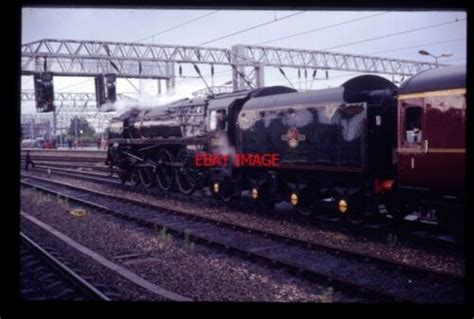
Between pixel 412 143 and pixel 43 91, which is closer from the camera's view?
pixel 412 143

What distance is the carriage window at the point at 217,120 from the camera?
1491 centimetres

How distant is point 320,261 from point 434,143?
3.10 m

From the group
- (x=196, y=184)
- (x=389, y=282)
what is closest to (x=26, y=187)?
(x=196, y=184)

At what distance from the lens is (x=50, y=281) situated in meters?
7.81

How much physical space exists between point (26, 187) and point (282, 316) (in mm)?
17685

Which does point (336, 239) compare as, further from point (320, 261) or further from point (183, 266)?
point (183, 266)

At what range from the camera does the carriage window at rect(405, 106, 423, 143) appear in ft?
30.7

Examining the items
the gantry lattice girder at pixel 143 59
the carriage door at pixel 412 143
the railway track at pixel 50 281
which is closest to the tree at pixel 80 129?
the gantry lattice girder at pixel 143 59

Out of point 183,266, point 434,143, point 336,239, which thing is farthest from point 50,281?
point 434,143

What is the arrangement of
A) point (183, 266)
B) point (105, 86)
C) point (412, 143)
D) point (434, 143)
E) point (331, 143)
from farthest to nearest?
point (105, 86)
point (331, 143)
point (412, 143)
point (434, 143)
point (183, 266)

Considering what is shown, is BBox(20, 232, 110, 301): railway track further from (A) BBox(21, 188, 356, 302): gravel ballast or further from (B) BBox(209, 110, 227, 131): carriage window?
(B) BBox(209, 110, 227, 131): carriage window

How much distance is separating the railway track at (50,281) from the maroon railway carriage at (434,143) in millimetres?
6194

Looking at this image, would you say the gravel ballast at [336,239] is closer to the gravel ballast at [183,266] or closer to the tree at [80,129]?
the gravel ballast at [183,266]

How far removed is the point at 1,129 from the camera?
20.5 feet
